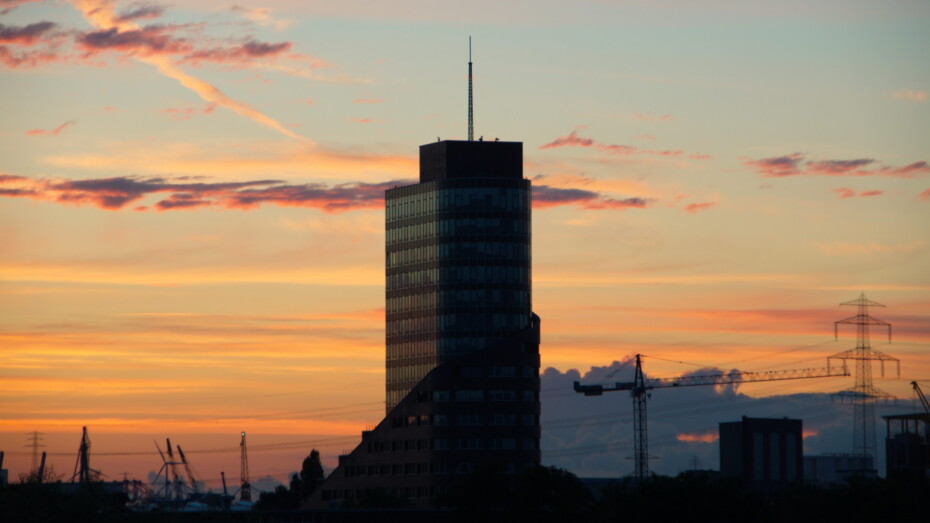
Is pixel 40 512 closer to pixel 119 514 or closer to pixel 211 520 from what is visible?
pixel 119 514

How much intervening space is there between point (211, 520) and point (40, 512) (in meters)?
25.6

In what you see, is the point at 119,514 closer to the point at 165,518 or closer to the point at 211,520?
the point at 165,518

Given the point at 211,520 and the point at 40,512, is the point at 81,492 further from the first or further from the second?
the point at 211,520

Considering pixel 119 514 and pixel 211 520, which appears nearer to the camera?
pixel 119 514

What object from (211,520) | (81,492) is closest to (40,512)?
(81,492)

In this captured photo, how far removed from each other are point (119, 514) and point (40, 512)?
27.3 ft

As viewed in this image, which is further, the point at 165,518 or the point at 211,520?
the point at 211,520

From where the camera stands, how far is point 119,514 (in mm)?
179750

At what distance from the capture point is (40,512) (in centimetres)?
17738

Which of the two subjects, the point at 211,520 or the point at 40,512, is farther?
the point at 211,520

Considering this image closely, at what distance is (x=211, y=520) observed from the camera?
198 meters

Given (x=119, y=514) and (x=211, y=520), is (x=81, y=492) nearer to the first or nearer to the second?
(x=119, y=514)

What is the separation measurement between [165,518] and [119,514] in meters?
6.32

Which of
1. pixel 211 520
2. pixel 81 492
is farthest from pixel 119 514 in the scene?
pixel 211 520
